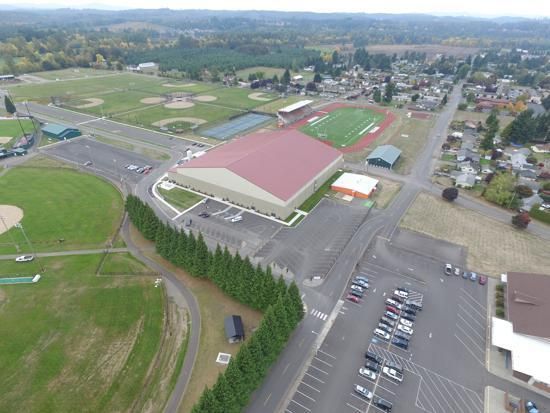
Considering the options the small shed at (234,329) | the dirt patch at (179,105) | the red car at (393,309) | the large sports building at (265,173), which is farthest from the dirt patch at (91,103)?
the red car at (393,309)

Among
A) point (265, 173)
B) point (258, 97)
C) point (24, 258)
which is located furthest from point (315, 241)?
point (258, 97)

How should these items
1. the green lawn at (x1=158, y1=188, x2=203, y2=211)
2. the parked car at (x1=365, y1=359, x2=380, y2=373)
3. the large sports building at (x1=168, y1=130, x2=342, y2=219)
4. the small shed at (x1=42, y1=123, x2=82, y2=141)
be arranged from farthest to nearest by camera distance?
the small shed at (x1=42, y1=123, x2=82, y2=141), the green lawn at (x1=158, y1=188, x2=203, y2=211), the large sports building at (x1=168, y1=130, x2=342, y2=219), the parked car at (x1=365, y1=359, x2=380, y2=373)

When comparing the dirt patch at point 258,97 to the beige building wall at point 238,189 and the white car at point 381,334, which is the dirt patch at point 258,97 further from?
the white car at point 381,334

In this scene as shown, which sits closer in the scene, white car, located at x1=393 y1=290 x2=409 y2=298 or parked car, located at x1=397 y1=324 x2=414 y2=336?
parked car, located at x1=397 y1=324 x2=414 y2=336

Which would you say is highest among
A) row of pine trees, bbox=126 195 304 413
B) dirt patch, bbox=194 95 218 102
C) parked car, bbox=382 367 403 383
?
row of pine trees, bbox=126 195 304 413

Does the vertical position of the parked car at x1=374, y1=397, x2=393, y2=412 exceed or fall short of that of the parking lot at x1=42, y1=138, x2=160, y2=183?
it exceeds it

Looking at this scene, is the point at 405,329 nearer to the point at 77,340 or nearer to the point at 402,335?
the point at 402,335

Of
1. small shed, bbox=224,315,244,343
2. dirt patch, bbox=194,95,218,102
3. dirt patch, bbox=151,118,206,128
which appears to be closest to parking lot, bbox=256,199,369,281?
small shed, bbox=224,315,244,343

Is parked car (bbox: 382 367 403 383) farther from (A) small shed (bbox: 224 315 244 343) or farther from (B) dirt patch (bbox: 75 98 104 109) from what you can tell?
(B) dirt patch (bbox: 75 98 104 109)
